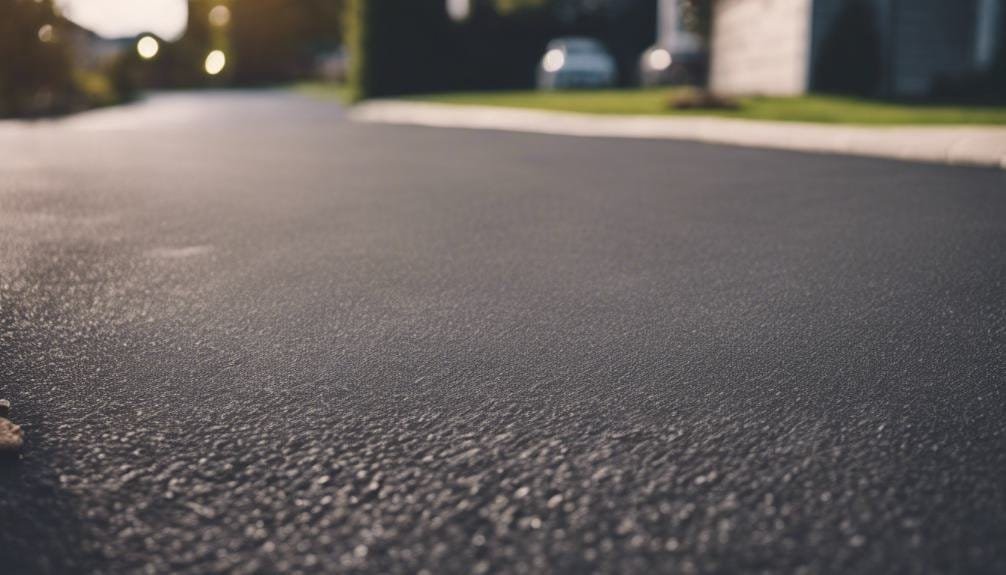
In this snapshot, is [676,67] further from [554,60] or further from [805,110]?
[805,110]

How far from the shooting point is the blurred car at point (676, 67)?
28.1 m

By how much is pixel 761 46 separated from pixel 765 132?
32.2ft

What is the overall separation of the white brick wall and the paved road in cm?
1242

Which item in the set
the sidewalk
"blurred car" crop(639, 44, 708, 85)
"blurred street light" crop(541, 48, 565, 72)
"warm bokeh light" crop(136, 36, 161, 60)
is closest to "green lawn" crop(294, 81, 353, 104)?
"blurred street light" crop(541, 48, 565, 72)

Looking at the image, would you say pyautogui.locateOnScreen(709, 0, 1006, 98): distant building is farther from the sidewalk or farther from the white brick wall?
the sidewalk

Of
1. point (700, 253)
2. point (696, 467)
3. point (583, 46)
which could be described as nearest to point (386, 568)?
point (696, 467)

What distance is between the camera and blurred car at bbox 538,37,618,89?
27891 mm

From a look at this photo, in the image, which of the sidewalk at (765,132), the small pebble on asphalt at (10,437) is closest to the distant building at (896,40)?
the sidewalk at (765,132)

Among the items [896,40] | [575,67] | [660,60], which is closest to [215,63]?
[896,40]

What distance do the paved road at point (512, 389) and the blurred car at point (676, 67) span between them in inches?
875

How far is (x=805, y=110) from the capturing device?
1345 centimetres

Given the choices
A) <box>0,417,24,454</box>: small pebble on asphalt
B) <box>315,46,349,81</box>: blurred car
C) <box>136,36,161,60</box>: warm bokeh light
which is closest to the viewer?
<box>0,417,24,454</box>: small pebble on asphalt

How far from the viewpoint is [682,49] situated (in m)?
29.3

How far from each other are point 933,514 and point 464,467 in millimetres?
992
